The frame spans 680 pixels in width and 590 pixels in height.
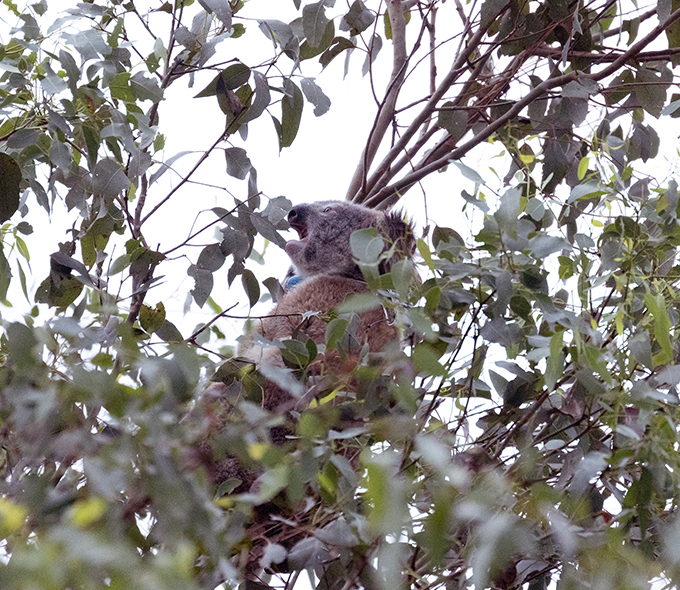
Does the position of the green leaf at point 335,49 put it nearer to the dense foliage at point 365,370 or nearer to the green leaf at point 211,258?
the dense foliage at point 365,370

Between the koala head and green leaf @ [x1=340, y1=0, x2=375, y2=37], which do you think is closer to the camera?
green leaf @ [x1=340, y1=0, x2=375, y2=37]

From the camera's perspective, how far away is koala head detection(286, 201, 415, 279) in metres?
2.48

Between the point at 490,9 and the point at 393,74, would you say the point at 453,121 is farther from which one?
the point at 393,74

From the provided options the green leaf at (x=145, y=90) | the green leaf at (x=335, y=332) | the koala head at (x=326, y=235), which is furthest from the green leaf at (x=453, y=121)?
the green leaf at (x=335, y=332)

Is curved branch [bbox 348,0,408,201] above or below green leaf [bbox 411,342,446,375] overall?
above

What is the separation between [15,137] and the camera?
1.22 metres

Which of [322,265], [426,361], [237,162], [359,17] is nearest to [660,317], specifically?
[426,361]

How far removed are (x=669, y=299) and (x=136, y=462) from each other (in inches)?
34.6

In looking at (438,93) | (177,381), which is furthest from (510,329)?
(438,93)

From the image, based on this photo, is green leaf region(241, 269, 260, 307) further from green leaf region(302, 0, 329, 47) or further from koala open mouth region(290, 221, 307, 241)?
koala open mouth region(290, 221, 307, 241)

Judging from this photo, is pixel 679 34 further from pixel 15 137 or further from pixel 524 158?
pixel 15 137

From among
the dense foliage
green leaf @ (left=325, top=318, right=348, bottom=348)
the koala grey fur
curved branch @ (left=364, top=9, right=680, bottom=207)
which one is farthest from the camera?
the koala grey fur

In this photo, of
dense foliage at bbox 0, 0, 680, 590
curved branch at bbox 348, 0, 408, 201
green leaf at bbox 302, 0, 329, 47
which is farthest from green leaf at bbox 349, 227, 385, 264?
curved branch at bbox 348, 0, 408, 201

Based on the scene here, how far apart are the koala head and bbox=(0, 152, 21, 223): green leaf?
1.26m
